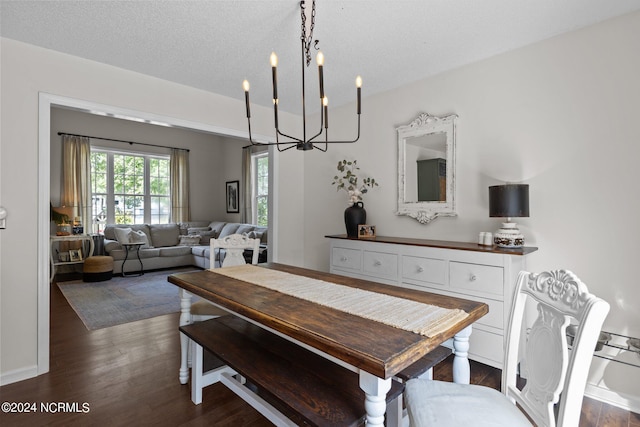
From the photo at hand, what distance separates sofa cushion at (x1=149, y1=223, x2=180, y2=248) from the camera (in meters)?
6.39

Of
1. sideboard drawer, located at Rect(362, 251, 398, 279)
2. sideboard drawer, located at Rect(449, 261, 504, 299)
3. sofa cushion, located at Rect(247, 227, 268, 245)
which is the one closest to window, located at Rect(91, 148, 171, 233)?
sofa cushion, located at Rect(247, 227, 268, 245)

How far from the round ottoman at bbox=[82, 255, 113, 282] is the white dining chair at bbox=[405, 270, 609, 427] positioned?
5512 millimetres

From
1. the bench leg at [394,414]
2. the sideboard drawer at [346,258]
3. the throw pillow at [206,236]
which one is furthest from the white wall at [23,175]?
the throw pillow at [206,236]

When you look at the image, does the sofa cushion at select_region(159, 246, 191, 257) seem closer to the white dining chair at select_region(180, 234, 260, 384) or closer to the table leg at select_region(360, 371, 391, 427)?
the white dining chair at select_region(180, 234, 260, 384)

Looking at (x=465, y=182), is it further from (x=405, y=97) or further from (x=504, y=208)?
(x=405, y=97)

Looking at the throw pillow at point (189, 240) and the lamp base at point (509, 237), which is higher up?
the lamp base at point (509, 237)

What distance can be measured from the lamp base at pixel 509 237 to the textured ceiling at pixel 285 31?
1.37 m

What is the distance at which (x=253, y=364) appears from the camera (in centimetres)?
164

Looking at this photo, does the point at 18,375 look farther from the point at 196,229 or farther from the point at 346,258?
the point at 196,229

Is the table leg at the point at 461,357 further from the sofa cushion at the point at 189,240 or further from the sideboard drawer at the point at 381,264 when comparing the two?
the sofa cushion at the point at 189,240

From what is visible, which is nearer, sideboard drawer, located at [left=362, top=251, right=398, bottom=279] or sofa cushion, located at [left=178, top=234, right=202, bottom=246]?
sideboard drawer, located at [left=362, top=251, right=398, bottom=279]

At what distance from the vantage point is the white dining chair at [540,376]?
0.94m

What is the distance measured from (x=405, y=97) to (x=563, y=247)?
190 cm

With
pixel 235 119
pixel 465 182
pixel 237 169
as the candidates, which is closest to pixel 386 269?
pixel 465 182
